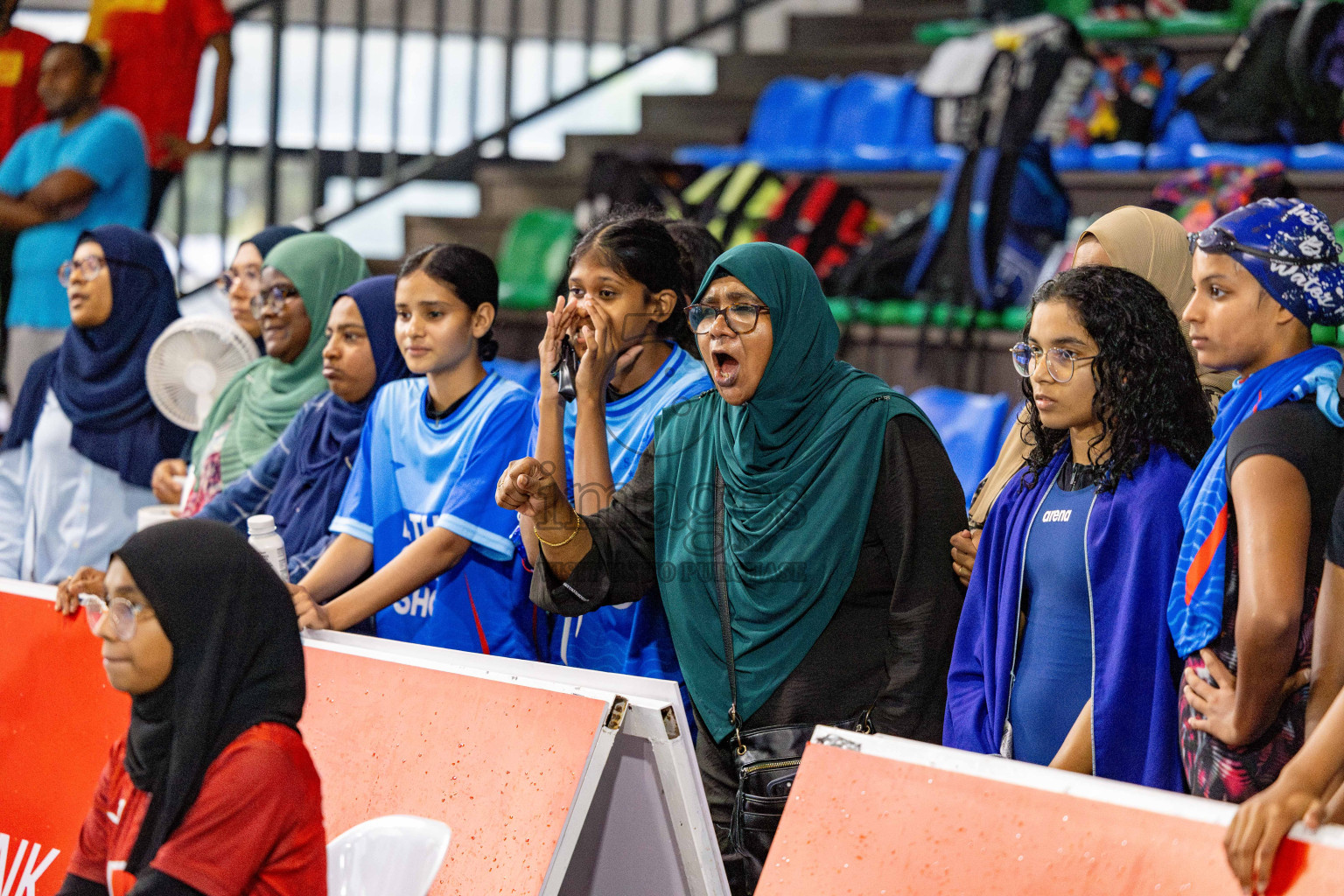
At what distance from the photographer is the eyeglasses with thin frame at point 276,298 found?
363cm

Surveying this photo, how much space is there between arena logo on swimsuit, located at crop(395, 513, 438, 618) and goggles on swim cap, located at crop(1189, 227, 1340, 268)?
5.26ft

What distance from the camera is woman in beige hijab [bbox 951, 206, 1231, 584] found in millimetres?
2578

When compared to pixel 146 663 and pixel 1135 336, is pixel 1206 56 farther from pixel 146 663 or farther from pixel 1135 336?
pixel 146 663

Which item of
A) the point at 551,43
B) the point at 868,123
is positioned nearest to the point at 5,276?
the point at 551,43

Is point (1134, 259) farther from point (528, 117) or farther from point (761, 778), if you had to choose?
point (528, 117)

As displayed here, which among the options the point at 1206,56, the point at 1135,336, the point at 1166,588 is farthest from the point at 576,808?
the point at 1206,56

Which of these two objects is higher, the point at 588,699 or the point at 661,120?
the point at 661,120

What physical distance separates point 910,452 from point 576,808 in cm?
80

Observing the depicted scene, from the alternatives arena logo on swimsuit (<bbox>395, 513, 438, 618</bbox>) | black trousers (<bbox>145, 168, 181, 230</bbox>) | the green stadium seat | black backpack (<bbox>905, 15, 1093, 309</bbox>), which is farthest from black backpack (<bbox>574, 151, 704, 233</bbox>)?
arena logo on swimsuit (<bbox>395, 513, 438, 618</bbox>)

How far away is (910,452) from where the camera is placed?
2.39m

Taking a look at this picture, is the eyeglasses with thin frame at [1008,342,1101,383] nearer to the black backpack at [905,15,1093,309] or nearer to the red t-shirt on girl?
the red t-shirt on girl

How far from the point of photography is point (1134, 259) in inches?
102

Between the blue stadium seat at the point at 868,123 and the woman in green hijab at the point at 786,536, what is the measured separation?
12.4 feet

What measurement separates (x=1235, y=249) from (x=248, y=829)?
1.58 metres
